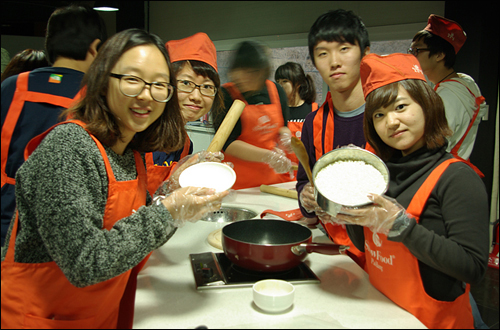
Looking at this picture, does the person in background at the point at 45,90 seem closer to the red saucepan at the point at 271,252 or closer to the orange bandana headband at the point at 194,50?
the orange bandana headband at the point at 194,50

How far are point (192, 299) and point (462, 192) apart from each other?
0.86 meters

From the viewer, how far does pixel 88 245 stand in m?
0.80

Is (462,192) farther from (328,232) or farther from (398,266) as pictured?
(328,232)

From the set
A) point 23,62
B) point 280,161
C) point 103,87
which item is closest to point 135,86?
point 103,87

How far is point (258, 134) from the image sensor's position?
280cm

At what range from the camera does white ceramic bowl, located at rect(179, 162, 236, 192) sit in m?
1.15

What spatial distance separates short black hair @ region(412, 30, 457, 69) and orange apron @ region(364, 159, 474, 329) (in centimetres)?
177

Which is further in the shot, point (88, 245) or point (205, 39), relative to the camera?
point (205, 39)

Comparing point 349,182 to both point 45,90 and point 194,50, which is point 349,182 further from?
point 45,90

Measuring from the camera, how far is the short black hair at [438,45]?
239cm

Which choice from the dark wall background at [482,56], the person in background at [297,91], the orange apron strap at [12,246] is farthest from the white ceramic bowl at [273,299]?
the dark wall background at [482,56]

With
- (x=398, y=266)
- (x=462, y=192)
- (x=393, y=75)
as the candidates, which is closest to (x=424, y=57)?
(x=393, y=75)

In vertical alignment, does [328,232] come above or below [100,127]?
below

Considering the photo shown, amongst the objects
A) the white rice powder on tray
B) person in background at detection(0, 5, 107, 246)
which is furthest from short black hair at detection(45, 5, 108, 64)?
the white rice powder on tray
